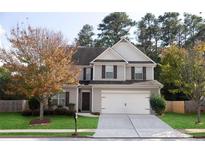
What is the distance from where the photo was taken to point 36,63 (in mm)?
20531

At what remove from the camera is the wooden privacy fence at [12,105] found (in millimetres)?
27562

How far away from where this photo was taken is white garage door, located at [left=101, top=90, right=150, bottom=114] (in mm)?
26578

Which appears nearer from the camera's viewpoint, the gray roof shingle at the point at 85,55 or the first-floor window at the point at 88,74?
the first-floor window at the point at 88,74

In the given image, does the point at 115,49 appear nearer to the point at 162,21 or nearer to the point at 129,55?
the point at 129,55

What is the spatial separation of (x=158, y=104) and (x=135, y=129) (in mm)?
7254

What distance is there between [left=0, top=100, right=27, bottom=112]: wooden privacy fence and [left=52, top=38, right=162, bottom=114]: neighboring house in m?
2.91

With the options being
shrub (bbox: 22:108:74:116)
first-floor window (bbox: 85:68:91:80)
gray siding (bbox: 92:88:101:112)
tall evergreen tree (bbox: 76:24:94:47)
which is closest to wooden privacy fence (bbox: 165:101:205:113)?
gray siding (bbox: 92:88:101:112)

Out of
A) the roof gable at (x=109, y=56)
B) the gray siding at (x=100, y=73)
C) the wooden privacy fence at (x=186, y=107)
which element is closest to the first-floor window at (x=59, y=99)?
the gray siding at (x=100, y=73)

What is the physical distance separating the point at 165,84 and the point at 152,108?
7.35m

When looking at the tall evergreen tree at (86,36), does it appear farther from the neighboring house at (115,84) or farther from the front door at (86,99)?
the front door at (86,99)

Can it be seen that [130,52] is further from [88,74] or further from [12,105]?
[12,105]

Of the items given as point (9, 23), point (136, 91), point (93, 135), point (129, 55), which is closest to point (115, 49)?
point (129, 55)

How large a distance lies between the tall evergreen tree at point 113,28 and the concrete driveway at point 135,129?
80.4 ft

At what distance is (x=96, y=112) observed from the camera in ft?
87.1
